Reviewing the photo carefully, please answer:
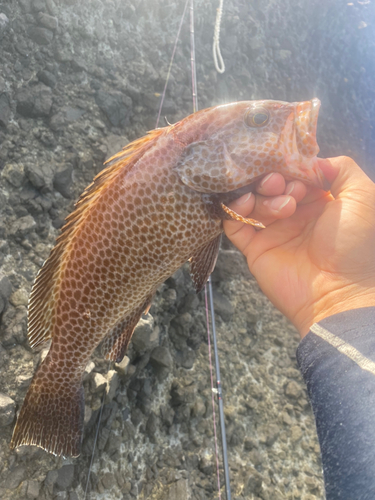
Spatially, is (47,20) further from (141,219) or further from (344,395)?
(344,395)

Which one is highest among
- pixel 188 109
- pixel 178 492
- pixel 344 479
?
pixel 188 109

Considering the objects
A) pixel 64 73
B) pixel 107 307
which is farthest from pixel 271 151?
pixel 64 73

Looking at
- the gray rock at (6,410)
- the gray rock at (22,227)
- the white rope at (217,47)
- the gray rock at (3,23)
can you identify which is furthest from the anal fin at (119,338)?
the white rope at (217,47)

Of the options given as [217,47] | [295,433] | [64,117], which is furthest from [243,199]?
[217,47]

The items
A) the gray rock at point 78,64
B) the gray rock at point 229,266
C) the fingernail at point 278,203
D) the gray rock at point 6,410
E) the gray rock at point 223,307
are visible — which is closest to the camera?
the fingernail at point 278,203

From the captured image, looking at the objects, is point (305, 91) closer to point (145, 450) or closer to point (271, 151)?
point (271, 151)

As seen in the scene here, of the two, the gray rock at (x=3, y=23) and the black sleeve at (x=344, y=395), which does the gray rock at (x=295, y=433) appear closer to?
the black sleeve at (x=344, y=395)
